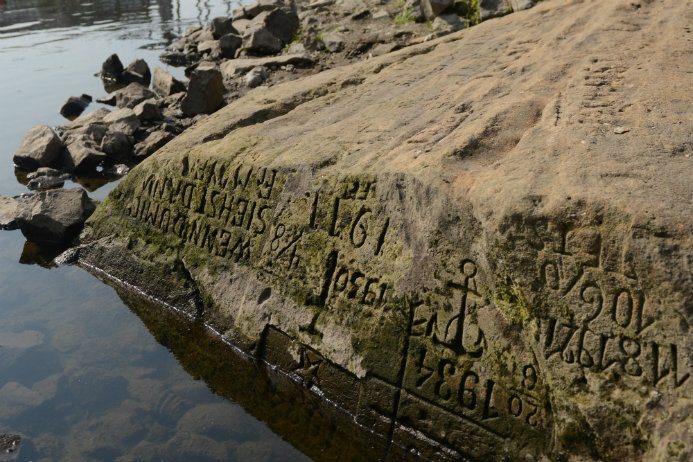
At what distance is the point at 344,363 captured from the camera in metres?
4.73

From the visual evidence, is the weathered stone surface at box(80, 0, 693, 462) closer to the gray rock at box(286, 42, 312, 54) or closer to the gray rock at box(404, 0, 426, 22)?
the gray rock at box(404, 0, 426, 22)

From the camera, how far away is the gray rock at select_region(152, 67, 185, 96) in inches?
501

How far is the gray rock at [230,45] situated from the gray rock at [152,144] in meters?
4.98

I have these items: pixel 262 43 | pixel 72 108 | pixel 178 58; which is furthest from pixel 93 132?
pixel 178 58

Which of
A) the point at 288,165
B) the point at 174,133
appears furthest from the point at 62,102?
the point at 288,165

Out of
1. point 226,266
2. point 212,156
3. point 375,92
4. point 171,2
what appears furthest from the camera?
point 171,2

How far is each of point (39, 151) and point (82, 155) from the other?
671 mm

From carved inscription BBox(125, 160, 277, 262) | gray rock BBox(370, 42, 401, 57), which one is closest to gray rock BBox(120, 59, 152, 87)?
gray rock BBox(370, 42, 401, 57)

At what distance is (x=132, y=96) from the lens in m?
12.5

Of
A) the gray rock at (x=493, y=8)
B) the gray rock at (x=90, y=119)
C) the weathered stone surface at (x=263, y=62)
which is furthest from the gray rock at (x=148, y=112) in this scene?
the gray rock at (x=493, y=8)

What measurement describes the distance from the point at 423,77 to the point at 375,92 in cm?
→ 46

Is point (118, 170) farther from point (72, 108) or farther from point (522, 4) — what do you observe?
point (522, 4)

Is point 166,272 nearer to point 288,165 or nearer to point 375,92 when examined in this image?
point 288,165

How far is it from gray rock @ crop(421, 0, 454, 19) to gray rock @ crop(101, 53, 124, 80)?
21.6 ft
